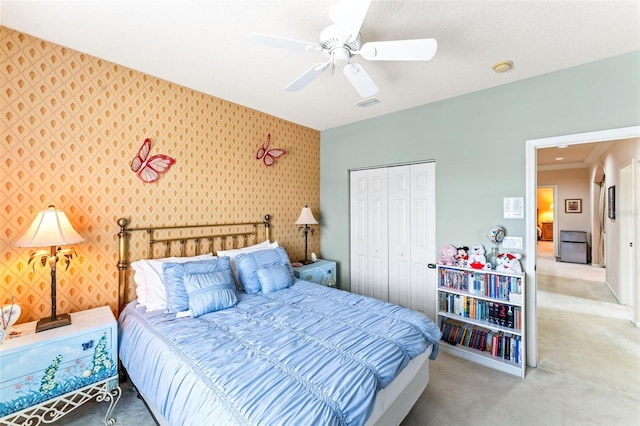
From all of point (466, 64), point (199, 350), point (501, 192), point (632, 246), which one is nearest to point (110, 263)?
point (199, 350)

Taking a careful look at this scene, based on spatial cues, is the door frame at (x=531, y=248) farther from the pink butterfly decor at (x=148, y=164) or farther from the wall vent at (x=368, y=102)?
the pink butterfly decor at (x=148, y=164)

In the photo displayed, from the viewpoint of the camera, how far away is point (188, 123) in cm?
299

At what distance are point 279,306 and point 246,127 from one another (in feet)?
7.47

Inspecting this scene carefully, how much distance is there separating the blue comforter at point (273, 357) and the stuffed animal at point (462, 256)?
1151 mm

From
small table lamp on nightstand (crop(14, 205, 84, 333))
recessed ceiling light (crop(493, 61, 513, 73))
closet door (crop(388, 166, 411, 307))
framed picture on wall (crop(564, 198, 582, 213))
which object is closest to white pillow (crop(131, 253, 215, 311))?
small table lamp on nightstand (crop(14, 205, 84, 333))

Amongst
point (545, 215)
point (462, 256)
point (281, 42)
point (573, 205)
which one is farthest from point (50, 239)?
point (545, 215)

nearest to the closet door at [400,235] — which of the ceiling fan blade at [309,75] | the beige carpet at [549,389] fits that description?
the beige carpet at [549,389]

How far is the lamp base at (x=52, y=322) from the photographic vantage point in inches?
75.7

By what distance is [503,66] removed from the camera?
8.11ft

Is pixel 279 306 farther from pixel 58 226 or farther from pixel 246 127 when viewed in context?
pixel 246 127

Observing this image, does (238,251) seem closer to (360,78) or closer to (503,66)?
(360,78)

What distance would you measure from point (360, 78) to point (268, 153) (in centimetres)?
205

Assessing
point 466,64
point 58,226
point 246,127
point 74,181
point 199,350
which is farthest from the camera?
point 246,127

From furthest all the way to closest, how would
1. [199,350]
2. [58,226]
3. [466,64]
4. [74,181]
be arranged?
[466,64], [74,181], [58,226], [199,350]
